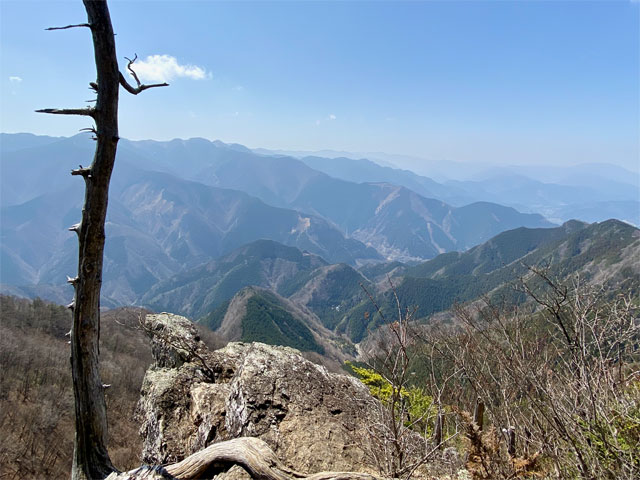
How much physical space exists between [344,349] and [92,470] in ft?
516

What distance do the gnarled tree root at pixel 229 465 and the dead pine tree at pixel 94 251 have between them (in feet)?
1.98

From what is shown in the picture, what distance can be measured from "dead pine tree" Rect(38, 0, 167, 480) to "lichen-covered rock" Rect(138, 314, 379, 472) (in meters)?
2.68

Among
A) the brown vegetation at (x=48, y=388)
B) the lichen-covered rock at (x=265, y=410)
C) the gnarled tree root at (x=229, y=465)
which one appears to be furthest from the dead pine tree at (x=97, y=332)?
the brown vegetation at (x=48, y=388)

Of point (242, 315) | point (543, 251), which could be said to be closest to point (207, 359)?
point (242, 315)

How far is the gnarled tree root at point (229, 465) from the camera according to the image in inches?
156

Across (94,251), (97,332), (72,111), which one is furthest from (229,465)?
(72,111)

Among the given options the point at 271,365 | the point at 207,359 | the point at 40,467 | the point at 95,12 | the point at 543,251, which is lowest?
the point at 543,251

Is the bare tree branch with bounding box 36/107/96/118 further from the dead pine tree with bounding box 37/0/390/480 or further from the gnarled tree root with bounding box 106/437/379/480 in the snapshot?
the gnarled tree root with bounding box 106/437/379/480

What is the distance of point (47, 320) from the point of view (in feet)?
209

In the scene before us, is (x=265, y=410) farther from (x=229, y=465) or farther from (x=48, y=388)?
(x=48, y=388)

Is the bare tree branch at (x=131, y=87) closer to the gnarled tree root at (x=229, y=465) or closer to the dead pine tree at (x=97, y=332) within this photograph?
the dead pine tree at (x=97, y=332)

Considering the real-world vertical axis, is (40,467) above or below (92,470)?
below

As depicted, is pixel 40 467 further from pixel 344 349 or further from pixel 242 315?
pixel 344 349

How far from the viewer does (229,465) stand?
4.27 m
